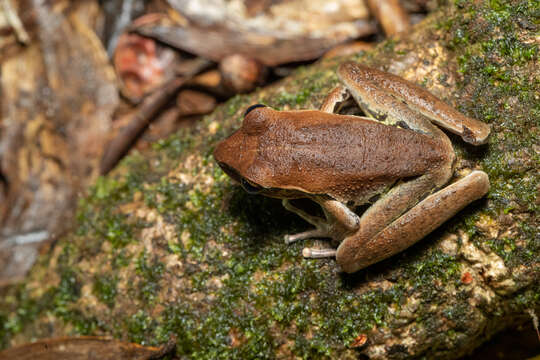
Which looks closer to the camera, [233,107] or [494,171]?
[494,171]

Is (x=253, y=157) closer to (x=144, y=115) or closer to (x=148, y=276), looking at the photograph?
(x=148, y=276)

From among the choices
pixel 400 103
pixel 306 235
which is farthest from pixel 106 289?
pixel 400 103

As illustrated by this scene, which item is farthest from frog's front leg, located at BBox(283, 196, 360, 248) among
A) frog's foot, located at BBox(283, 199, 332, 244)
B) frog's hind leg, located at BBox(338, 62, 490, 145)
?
frog's hind leg, located at BBox(338, 62, 490, 145)

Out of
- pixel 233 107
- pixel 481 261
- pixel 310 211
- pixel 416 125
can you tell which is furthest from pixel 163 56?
pixel 481 261

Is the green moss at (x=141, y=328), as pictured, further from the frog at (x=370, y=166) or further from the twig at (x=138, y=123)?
the twig at (x=138, y=123)

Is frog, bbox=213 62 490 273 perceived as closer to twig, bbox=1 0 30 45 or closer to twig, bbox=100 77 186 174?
twig, bbox=100 77 186 174

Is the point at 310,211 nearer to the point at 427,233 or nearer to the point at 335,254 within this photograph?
the point at 335,254
